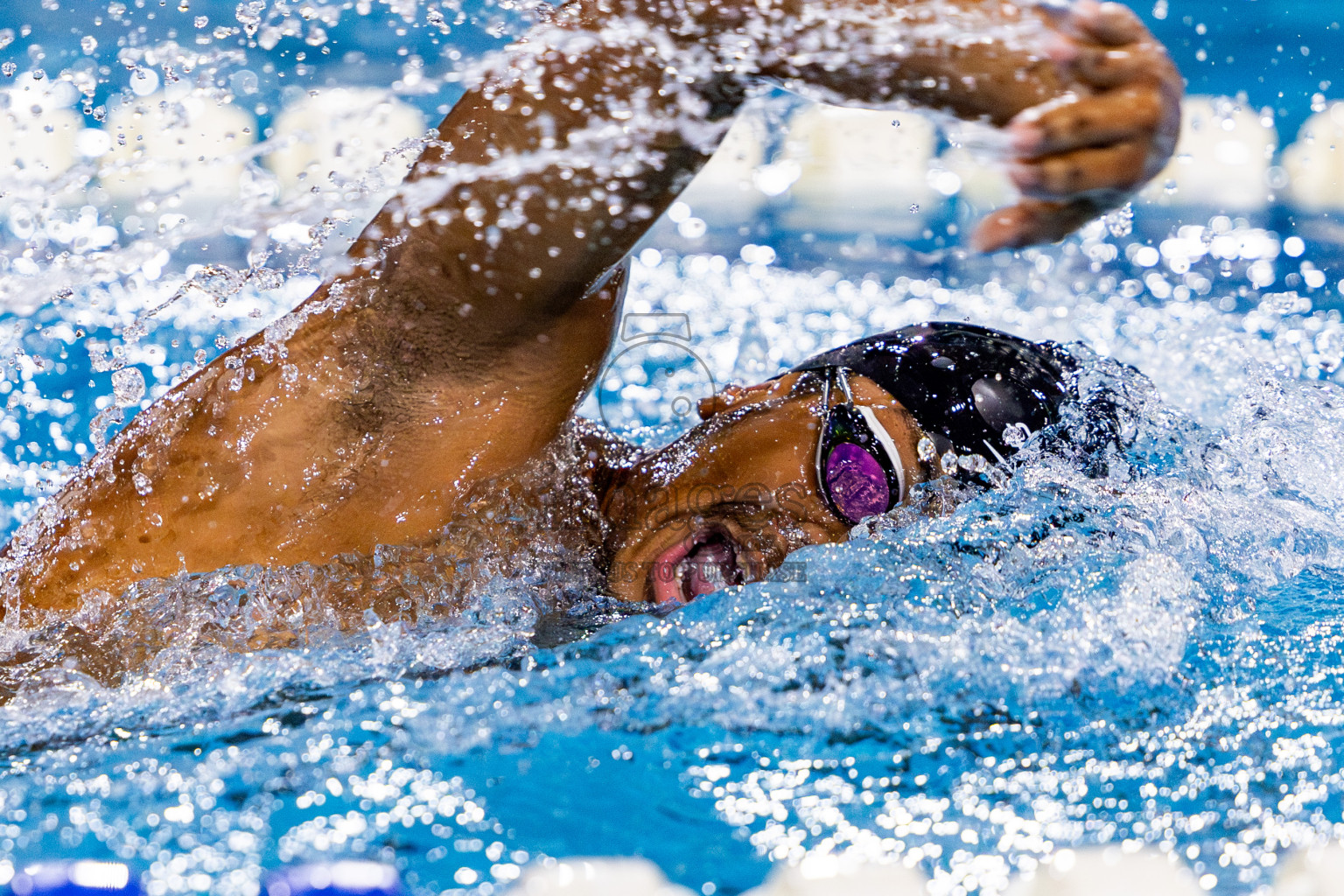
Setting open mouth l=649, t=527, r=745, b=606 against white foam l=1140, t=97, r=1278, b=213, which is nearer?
open mouth l=649, t=527, r=745, b=606

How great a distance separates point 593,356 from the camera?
120cm

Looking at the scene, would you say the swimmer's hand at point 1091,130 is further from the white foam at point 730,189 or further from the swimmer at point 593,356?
the white foam at point 730,189

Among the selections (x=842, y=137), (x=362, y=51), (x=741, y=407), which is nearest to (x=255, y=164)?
(x=362, y=51)

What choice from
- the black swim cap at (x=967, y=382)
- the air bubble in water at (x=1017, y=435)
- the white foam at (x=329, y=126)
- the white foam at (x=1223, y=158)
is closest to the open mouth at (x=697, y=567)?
the black swim cap at (x=967, y=382)

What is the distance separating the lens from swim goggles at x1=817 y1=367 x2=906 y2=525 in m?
1.34

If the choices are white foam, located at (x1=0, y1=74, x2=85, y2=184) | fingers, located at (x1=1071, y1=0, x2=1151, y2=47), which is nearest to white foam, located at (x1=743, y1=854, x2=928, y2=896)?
fingers, located at (x1=1071, y1=0, x2=1151, y2=47)

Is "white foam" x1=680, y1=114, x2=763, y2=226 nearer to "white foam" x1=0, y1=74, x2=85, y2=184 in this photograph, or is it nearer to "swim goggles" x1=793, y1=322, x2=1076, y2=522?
"white foam" x1=0, y1=74, x2=85, y2=184

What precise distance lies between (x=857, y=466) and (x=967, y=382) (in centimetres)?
19

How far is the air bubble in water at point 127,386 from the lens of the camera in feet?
4.36

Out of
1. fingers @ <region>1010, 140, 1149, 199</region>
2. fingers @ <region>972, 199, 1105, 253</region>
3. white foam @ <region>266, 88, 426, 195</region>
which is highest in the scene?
fingers @ <region>1010, 140, 1149, 199</region>

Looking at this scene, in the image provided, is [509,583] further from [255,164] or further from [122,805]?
[255,164]

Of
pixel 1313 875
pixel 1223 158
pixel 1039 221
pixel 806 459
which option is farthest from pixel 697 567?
pixel 1223 158

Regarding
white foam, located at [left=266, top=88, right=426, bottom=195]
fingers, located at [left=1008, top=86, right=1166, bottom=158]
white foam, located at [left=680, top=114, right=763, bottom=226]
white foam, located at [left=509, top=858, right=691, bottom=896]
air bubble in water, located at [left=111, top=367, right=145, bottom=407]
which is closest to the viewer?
white foam, located at [left=509, top=858, right=691, bottom=896]

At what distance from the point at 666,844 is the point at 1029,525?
0.79 metres
